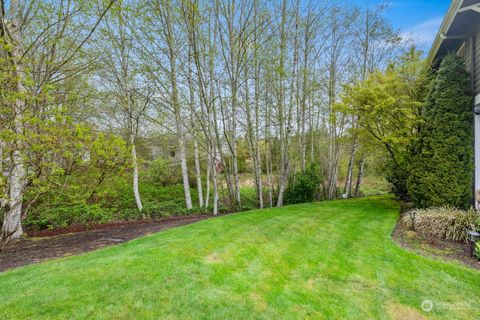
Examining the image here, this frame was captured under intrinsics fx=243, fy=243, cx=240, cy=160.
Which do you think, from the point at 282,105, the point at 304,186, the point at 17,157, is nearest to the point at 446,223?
the point at 304,186

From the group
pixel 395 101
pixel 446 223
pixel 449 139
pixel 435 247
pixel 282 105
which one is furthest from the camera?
pixel 282 105

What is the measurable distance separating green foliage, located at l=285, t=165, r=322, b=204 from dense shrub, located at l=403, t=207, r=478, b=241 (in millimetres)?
5005

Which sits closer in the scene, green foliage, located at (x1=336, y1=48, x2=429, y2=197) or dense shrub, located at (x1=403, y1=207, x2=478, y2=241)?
dense shrub, located at (x1=403, y1=207, x2=478, y2=241)

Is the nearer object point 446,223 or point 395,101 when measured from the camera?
point 446,223

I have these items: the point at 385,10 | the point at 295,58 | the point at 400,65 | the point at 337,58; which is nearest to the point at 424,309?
the point at 400,65

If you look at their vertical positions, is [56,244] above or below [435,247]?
above

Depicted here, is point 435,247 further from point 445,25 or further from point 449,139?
point 445,25

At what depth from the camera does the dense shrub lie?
14.9 ft

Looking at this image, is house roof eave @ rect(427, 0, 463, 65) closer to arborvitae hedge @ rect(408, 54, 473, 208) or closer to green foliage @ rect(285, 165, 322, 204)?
arborvitae hedge @ rect(408, 54, 473, 208)

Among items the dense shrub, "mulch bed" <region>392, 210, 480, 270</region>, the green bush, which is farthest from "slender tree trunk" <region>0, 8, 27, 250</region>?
the dense shrub

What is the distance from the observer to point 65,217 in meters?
7.07

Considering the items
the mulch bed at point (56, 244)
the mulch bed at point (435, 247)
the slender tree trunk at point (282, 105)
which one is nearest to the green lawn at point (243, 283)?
the mulch bed at point (435, 247)

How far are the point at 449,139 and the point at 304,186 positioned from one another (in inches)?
213

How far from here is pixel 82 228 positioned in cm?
660
